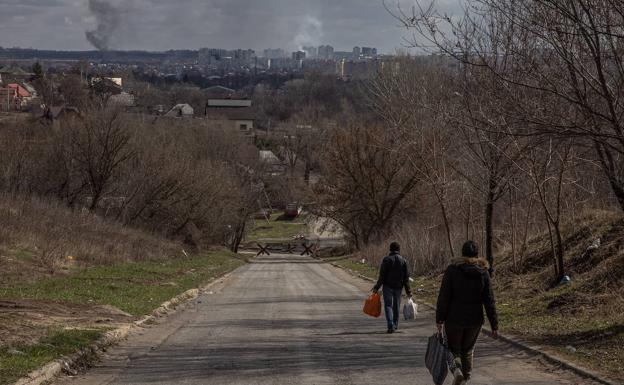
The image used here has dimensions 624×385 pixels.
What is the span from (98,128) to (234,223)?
826 inches

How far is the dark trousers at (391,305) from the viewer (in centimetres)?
1723

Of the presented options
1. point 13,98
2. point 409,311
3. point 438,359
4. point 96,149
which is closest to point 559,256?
point 409,311

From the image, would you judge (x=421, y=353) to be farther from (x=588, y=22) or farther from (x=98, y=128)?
(x=98, y=128)

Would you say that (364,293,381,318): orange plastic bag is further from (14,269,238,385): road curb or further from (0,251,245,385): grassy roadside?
(0,251,245,385): grassy roadside

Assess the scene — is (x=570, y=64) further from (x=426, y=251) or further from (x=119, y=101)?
(x=119, y=101)

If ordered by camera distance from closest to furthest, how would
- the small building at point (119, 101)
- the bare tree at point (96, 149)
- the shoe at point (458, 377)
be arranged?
1. the shoe at point (458, 377)
2. the bare tree at point (96, 149)
3. the small building at point (119, 101)

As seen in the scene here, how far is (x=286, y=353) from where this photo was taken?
563 inches

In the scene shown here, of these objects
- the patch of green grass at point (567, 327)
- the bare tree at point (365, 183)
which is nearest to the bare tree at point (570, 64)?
the patch of green grass at point (567, 327)

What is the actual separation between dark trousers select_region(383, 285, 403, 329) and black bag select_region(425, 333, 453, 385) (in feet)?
20.8

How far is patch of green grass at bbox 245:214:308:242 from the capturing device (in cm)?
8769

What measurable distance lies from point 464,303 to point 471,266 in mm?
452

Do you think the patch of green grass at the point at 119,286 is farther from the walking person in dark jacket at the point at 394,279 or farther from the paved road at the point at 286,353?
the walking person in dark jacket at the point at 394,279

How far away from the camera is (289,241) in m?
82.4

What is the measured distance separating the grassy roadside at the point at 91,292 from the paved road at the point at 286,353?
2.10 ft
